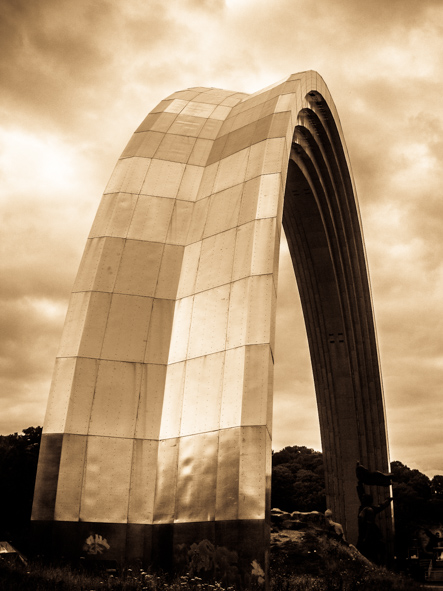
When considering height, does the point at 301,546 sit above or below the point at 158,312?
below

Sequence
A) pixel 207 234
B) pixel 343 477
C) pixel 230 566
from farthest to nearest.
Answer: pixel 343 477
pixel 207 234
pixel 230 566

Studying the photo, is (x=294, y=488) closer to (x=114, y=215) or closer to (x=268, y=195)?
(x=114, y=215)

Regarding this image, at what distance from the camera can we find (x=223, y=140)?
58.5ft

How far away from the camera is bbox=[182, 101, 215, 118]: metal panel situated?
1983cm

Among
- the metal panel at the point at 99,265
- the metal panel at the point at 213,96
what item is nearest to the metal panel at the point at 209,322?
the metal panel at the point at 99,265

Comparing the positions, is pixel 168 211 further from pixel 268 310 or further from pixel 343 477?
pixel 343 477

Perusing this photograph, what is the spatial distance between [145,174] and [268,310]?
21.6 ft

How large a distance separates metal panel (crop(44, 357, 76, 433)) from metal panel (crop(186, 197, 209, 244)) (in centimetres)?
430

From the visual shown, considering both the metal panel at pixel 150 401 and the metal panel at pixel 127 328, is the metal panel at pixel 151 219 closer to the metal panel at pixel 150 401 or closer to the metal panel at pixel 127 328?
the metal panel at pixel 127 328

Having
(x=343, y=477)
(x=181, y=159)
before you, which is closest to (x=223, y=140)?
(x=181, y=159)

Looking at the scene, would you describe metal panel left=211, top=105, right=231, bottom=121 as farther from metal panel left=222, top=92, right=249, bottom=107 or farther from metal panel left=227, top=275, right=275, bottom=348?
metal panel left=227, top=275, right=275, bottom=348

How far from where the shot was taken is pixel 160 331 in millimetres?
14406

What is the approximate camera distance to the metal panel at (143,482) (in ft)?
41.3

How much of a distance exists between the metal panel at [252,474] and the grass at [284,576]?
4.53ft
